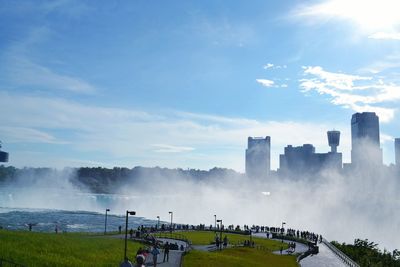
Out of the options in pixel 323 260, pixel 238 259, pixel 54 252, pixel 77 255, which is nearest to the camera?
pixel 54 252

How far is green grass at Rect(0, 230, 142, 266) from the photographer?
3128cm

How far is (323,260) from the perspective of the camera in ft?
169

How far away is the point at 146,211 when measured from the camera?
198000mm

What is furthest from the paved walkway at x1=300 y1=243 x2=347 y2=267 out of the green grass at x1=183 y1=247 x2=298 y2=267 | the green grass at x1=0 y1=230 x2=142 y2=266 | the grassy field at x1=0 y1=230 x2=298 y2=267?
the green grass at x1=0 y1=230 x2=142 y2=266

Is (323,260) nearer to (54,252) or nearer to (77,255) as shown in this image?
(77,255)

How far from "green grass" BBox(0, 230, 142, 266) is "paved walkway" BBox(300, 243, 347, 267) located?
1981 centimetres

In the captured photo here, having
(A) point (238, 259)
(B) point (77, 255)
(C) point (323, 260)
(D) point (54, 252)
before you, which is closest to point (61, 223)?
(A) point (238, 259)

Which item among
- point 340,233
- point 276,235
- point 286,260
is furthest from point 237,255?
point 340,233

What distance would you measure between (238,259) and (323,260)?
12524 mm

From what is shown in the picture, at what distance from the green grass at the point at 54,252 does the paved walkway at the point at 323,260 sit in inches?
780

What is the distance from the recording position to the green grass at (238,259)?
40531mm

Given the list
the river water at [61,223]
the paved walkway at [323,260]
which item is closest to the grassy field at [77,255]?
the paved walkway at [323,260]

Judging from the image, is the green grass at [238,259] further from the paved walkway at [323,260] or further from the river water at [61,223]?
the river water at [61,223]

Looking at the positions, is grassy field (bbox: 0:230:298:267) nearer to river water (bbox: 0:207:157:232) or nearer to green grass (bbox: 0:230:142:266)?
green grass (bbox: 0:230:142:266)
